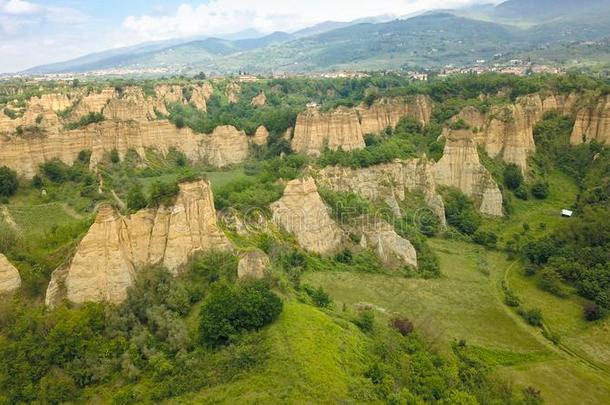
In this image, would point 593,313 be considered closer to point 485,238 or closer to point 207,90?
point 485,238

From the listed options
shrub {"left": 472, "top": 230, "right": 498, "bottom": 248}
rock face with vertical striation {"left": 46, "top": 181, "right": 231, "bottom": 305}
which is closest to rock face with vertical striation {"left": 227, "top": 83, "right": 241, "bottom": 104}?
shrub {"left": 472, "top": 230, "right": 498, "bottom": 248}

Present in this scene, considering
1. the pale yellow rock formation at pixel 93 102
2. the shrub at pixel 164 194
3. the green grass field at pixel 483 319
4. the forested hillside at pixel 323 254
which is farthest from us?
the pale yellow rock formation at pixel 93 102

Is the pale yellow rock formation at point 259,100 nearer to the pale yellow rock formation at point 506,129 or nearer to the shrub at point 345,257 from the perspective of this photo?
the pale yellow rock formation at point 506,129

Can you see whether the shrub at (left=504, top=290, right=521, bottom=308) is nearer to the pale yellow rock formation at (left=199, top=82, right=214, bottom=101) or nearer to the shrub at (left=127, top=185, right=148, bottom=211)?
the shrub at (left=127, top=185, right=148, bottom=211)

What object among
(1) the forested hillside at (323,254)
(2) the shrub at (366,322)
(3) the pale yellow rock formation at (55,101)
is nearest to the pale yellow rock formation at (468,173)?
(1) the forested hillside at (323,254)

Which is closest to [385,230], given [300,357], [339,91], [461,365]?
[461,365]

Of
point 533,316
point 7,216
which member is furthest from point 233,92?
point 533,316
